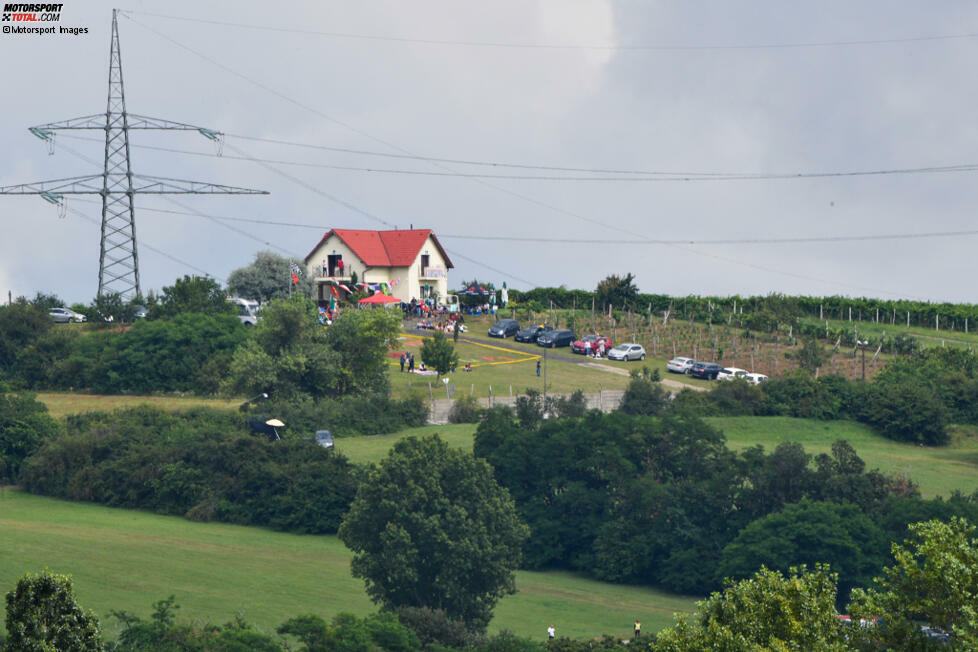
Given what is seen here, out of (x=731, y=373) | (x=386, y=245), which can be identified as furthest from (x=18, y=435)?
(x=386, y=245)

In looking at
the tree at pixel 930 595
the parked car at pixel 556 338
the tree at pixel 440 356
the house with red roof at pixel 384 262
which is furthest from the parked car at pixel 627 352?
the tree at pixel 930 595

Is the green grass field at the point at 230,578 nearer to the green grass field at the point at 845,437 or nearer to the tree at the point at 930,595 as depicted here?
the green grass field at the point at 845,437

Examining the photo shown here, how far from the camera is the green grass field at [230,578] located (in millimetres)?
38938

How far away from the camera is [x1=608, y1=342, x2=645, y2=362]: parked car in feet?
288

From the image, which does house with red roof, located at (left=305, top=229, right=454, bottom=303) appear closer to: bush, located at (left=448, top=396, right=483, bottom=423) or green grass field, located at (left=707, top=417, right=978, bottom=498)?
bush, located at (left=448, top=396, right=483, bottom=423)

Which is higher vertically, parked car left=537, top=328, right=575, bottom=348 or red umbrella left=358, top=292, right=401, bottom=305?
red umbrella left=358, top=292, right=401, bottom=305

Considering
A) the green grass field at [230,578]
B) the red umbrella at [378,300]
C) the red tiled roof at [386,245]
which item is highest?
the red tiled roof at [386,245]

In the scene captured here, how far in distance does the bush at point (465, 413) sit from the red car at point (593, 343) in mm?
22716

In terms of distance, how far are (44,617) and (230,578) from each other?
76.8ft

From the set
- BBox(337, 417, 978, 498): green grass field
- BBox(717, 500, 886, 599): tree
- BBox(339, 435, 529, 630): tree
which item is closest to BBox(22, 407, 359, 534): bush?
BBox(337, 417, 978, 498): green grass field

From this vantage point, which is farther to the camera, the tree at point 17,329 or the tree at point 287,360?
the tree at point 17,329

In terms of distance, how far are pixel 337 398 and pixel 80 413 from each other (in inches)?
637

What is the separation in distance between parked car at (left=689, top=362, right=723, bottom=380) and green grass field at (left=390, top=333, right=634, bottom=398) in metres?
6.15

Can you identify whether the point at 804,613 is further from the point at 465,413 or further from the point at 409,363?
the point at 409,363
